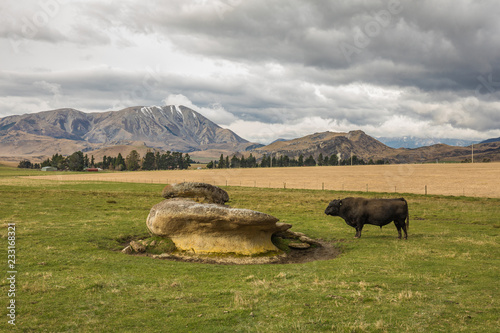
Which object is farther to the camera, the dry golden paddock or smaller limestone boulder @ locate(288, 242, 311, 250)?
the dry golden paddock

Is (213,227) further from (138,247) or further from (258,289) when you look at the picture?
(258,289)

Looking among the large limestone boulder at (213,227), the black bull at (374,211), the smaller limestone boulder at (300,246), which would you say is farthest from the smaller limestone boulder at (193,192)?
the black bull at (374,211)

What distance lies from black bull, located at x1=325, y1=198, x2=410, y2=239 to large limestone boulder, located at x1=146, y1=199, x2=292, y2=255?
660 cm

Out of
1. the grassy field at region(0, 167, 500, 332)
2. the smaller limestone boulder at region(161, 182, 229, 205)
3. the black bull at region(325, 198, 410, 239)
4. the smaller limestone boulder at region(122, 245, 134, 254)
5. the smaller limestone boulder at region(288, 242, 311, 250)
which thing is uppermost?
the smaller limestone boulder at region(161, 182, 229, 205)

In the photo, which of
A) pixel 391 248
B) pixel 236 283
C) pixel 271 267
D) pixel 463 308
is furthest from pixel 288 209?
pixel 463 308

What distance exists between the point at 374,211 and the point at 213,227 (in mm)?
10907

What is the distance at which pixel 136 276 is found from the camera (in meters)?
13.0

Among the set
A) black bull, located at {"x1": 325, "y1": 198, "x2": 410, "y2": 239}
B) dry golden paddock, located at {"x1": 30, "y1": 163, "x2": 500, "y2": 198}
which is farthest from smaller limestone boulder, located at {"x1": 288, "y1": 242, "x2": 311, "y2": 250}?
dry golden paddock, located at {"x1": 30, "y1": 163, "x2": 500, "y2": 198}

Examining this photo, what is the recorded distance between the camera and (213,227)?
1805 centimetres

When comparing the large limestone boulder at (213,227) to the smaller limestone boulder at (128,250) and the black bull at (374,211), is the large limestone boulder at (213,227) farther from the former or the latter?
the black bull at (374,211)

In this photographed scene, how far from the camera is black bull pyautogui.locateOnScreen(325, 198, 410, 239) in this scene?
2142cm

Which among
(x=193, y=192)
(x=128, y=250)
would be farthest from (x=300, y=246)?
(x=128, y=250)

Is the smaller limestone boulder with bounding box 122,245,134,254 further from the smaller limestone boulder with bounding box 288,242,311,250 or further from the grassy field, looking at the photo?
the smaller limestone boulder with bounding box 288,242,311,250

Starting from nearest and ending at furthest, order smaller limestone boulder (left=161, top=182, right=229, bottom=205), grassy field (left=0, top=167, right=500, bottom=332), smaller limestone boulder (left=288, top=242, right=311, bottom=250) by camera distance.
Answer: grassy field (left=0, top=167, right=500, bottom=332) < smaller limestone boulder (left=288, top=242, right=311, bottom=250) < smaller limestone boulder (left=161, top=182, right=229, bottom=205)
